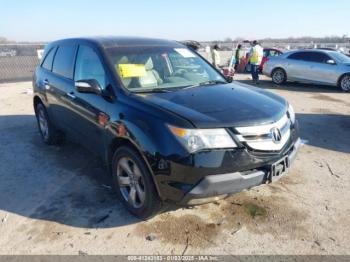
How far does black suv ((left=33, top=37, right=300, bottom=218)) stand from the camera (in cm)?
303

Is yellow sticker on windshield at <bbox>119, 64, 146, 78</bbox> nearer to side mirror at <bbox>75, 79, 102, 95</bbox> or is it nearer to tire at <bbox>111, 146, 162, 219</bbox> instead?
side mirror at <bbox>75, 79, 102, 95</bbox>

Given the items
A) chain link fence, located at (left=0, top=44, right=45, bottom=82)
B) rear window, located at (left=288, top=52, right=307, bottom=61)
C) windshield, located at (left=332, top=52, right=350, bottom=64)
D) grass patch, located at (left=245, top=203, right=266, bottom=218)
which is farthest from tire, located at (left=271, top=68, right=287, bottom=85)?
grass patch, located at (left=245, top=203, right=266, bottom=218)

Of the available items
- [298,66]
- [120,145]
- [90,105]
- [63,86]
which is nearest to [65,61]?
[63,86]

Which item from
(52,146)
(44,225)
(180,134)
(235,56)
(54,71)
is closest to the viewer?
(180,134)

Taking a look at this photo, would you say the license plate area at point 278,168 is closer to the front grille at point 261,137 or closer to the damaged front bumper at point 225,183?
the damaged front bumper at point 225,183

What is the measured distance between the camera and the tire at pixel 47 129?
233 inches

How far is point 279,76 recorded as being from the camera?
14125mm

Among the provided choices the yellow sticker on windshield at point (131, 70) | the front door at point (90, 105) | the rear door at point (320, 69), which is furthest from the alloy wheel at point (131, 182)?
the rear door at point (320, 69)

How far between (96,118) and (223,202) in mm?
1727

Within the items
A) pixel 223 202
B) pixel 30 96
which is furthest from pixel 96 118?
pixel 30 96

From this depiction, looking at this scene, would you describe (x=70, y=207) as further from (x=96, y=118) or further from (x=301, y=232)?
(x=301, y=232)

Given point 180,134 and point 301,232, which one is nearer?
point 180,134

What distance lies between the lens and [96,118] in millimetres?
4023

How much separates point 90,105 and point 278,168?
87.5 inches
